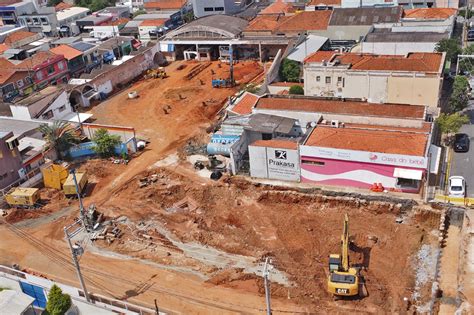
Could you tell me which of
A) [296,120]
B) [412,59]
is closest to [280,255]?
[296,120]

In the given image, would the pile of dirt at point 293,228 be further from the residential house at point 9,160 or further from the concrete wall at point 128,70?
the concrete wall at point 128,70

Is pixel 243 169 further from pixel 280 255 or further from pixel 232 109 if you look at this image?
pixel 280 255

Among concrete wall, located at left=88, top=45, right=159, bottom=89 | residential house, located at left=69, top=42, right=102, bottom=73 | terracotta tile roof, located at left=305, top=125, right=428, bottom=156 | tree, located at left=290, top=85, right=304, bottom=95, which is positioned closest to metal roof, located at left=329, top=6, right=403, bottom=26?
tree, located at left=290, top=85, right=304, bottom=95

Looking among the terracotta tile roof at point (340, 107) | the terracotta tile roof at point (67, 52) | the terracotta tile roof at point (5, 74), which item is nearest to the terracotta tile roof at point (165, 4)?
the terracotta tile roof at point (67, 52)

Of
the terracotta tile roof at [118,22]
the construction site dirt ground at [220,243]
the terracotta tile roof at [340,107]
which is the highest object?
the terracotta tile roof at [118,22]

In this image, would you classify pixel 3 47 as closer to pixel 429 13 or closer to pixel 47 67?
pixel 47 67
